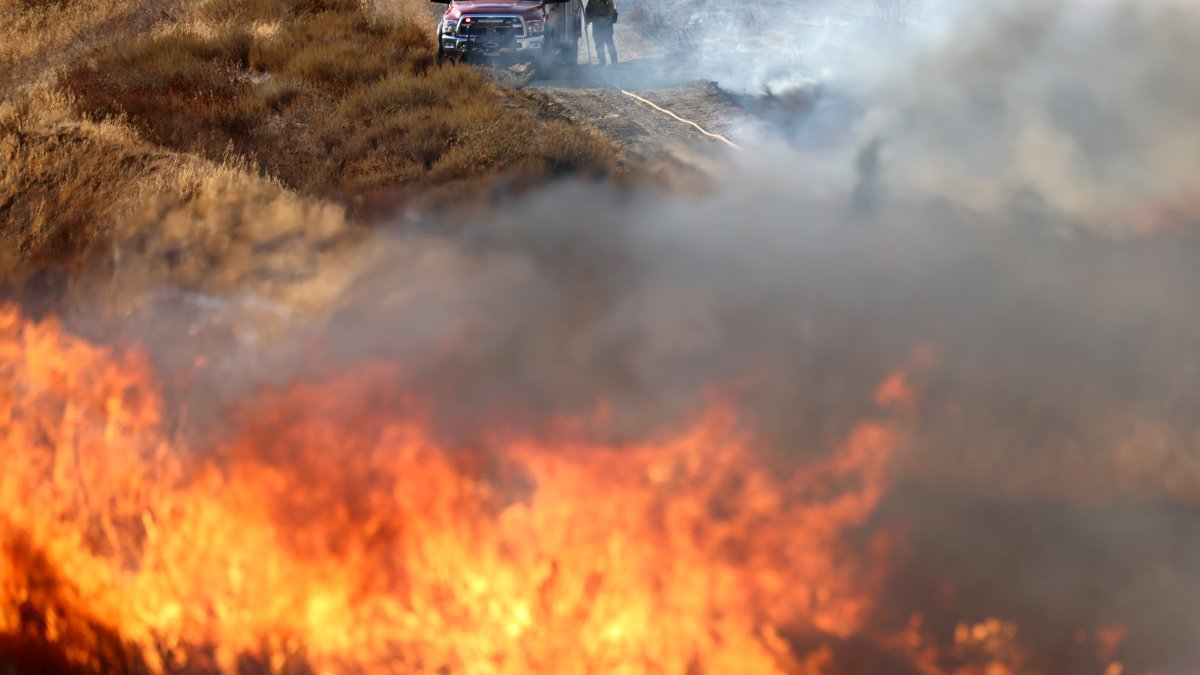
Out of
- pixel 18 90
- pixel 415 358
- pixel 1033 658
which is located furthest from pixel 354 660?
pixel 18 90

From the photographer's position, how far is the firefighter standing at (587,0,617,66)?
17219mm

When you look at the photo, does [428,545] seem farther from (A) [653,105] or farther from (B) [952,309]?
(A) [653,105]

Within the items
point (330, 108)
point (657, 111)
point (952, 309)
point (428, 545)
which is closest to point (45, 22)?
point (330, 108)

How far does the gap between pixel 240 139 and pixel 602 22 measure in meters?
8.34

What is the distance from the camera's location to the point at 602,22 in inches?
695

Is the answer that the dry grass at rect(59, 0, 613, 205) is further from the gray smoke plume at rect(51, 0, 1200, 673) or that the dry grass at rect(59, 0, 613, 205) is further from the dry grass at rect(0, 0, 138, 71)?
the dry grass at rect(0, 0, 138, 71)

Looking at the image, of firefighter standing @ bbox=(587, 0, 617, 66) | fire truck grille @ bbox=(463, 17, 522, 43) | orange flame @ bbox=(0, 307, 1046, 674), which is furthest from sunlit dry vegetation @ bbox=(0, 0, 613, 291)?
firefighter standing @ bbox=(587, 0, 617, 66)

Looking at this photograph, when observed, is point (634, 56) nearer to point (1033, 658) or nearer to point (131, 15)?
point (131, 15)

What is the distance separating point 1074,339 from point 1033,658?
87.8 inches

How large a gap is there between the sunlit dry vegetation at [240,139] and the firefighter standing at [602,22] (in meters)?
3.31

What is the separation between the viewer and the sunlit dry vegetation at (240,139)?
845cm

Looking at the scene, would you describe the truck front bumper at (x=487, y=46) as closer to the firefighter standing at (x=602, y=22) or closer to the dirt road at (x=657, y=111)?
the dirt road at (x=657, y=111)

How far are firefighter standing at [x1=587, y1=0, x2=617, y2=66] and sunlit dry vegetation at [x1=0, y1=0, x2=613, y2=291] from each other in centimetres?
331

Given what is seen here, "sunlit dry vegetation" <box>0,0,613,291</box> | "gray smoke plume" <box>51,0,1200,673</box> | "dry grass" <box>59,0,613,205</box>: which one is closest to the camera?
"gray smoke plume" <box>51,0,1200,673</box>
